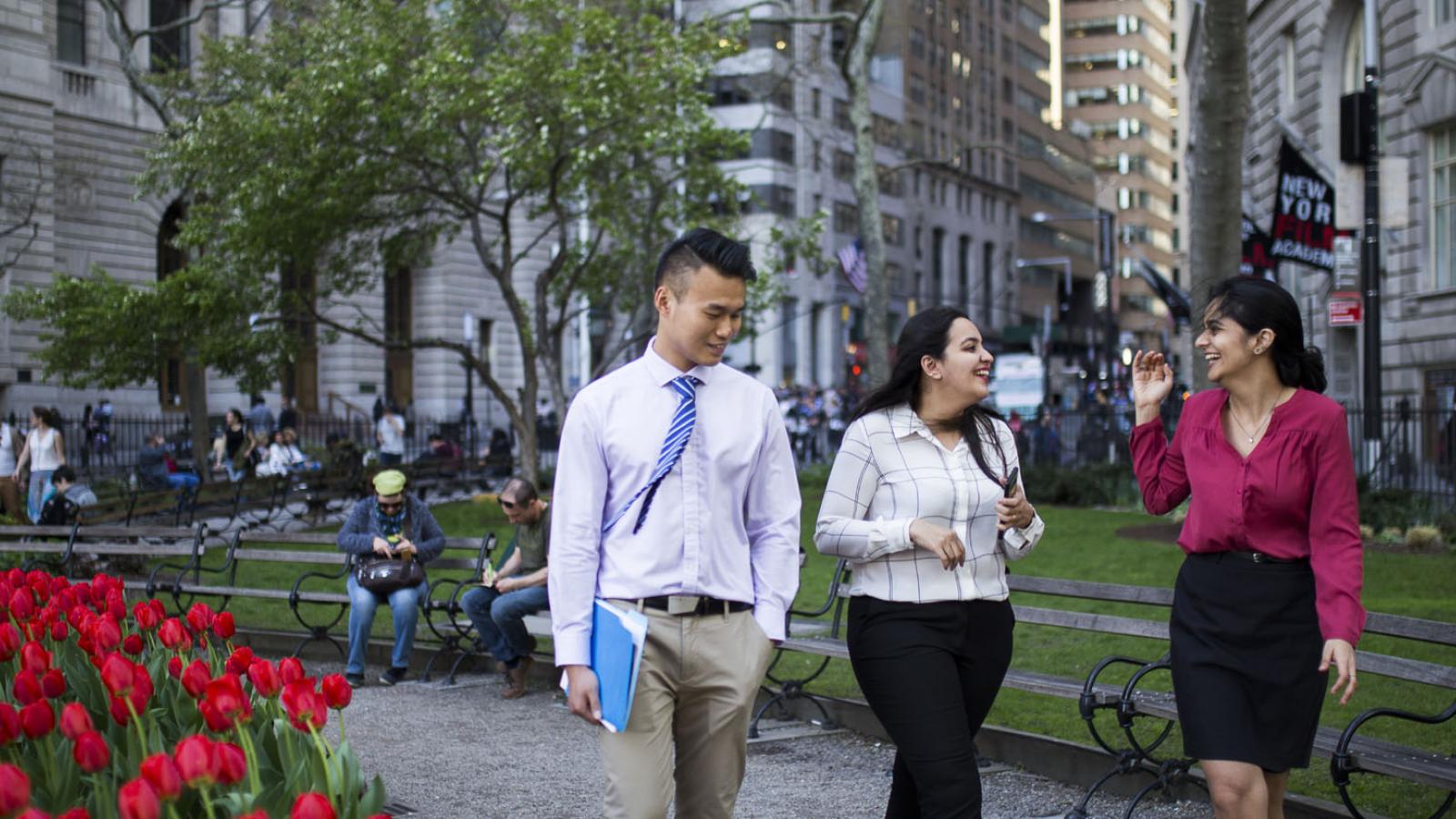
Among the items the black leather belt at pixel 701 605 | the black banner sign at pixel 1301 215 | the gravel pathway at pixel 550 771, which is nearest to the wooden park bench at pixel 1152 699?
the gravel pathway at pixel 550 771

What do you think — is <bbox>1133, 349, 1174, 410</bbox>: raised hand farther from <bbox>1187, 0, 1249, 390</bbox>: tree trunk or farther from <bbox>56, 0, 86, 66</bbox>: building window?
<bbox>56, 0, 86, 66</bbox>: building window

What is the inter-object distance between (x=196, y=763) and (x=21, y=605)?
9.70ft

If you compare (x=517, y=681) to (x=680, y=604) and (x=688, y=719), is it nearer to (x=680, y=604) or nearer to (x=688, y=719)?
(x=688, y=719)

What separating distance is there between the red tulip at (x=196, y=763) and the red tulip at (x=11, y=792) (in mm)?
292

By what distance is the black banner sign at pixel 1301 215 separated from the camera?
22203mm

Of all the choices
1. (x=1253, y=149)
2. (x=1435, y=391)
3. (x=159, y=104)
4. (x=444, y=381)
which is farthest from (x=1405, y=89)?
(x=444, y=381)

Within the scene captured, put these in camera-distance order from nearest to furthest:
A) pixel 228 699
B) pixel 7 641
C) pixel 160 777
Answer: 1. pixel 160 777
2. pixel 228 699
3. pixel 7 641

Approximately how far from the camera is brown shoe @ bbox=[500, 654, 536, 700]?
1042cm

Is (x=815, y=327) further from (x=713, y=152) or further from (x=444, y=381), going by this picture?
(x=713, y=152)

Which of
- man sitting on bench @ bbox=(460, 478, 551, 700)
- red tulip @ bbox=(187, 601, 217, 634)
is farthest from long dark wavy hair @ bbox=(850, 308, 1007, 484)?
man sitting on bench @ bbox=(460, 478, 551, 700)

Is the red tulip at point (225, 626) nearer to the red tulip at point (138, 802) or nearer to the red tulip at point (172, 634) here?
the red tulip at point (172, 634)

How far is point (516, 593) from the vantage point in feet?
34.2

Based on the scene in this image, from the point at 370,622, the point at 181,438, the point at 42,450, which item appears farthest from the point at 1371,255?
the point at 181,438

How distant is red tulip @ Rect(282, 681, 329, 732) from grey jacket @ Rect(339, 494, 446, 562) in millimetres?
7225
